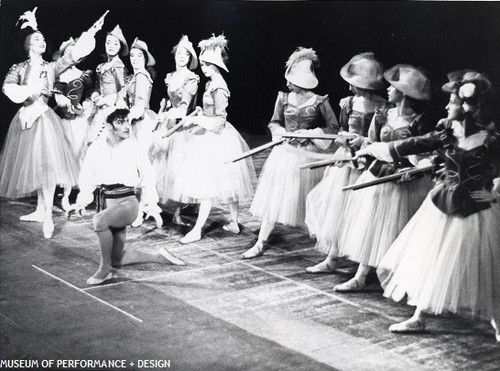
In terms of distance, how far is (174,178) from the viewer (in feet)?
16.9

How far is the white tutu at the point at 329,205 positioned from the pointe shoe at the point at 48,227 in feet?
5.32

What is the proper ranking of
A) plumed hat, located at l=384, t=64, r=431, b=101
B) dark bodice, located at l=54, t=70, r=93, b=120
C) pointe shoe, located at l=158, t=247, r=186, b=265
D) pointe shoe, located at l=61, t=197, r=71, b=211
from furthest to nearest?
pointe shoe, located at l=61, t=197, r=71, b=211 < dark bodice, located at l=54, t=70, r=93, b=120 < pointe shoe, located at l=158, t=247, r=186, b=265 < plumed hat, located at l=384, t=64, r=431, b=101

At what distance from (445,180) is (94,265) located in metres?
2.06

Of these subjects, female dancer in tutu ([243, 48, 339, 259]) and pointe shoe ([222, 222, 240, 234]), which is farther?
pointe shoe ([222, 222, 240, 234])

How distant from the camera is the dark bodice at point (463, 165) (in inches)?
135

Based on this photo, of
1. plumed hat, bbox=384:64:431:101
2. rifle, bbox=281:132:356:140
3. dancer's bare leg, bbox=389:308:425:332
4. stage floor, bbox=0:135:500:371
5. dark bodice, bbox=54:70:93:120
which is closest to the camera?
stage floor, bbox=0:135:500:371

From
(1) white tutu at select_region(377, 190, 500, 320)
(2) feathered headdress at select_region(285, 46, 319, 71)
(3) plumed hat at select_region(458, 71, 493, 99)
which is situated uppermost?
(2) feathered headdress at select_region(285, 46, 319, 71)

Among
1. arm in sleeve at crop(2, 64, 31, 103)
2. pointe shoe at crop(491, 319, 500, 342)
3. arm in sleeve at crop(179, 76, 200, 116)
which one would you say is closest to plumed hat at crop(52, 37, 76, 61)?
arm in sleeve at crop(2, 64, 31, 103)

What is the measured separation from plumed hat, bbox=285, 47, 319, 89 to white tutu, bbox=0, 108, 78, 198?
1.59 metres

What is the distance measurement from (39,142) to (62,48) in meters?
0.61

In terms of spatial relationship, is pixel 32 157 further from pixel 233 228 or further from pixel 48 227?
pixel 233 228

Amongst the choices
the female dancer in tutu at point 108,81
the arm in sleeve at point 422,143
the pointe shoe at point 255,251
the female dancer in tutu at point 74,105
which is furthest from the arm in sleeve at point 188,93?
the arm in sleeve at point 422,143

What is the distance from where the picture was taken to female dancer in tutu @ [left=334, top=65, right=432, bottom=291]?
150 inches

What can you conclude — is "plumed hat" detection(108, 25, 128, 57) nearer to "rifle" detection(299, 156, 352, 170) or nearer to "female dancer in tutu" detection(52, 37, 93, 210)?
"female dancer in tutu" detection(52, 37, 93, 210)
